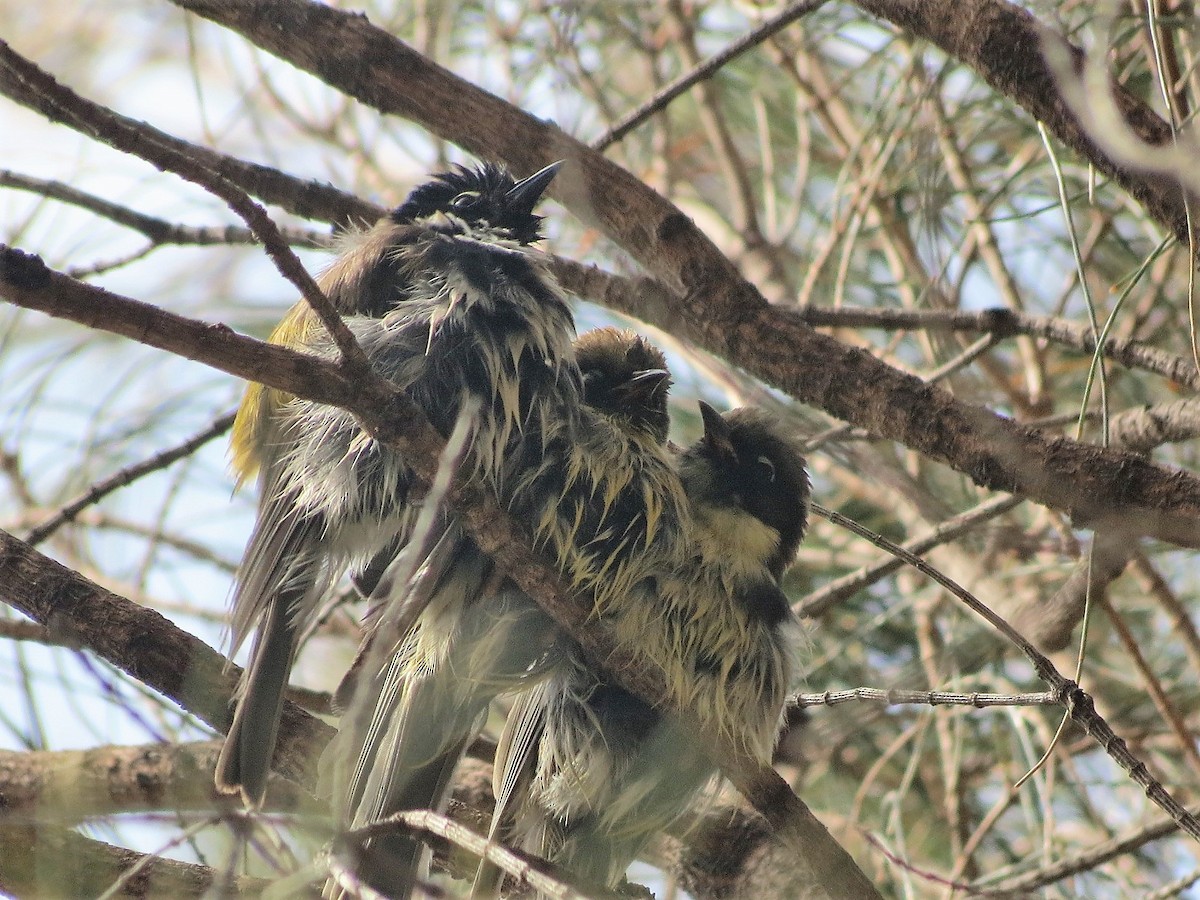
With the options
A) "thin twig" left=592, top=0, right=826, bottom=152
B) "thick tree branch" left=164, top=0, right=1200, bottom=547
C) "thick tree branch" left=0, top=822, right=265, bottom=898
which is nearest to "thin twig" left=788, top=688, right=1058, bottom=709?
"thick tree branch" left=164, top=0, right=1200, bottom=547

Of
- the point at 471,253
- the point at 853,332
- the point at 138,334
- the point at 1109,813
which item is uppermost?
the point at 853,332

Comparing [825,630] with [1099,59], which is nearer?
[1099,59]

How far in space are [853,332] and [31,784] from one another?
2.78 meters

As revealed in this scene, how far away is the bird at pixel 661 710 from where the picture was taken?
2830 mm

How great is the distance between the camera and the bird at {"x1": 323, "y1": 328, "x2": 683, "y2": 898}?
8.81ft

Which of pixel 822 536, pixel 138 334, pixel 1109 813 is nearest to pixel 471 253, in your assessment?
pixel 138 334

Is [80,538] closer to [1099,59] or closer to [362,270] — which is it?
[362,270]

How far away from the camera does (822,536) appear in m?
4.11

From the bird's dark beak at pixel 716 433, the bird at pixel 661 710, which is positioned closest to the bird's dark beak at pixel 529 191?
the bird's dark beak at pixel 716 433

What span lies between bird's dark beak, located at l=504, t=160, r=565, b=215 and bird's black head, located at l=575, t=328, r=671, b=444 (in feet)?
1.25

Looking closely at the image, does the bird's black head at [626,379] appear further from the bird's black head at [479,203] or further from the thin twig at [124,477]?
the thin twig at [124,477]

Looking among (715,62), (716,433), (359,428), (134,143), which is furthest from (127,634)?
(715,62)

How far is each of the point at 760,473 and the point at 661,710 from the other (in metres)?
0.66

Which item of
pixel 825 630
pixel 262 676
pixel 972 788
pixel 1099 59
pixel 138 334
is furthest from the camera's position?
pixel 825 630
